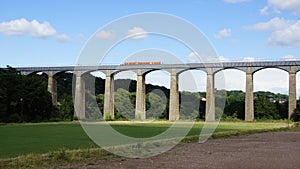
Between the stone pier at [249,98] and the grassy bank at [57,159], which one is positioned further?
the stone pier at [249,98]

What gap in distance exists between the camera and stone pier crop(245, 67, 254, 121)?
226 ft

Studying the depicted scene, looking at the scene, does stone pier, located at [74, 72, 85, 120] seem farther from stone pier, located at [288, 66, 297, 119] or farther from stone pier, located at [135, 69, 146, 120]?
stone pier, located at [288, 66, 297, 119]

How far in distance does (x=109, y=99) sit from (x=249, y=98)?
2485 centimetres

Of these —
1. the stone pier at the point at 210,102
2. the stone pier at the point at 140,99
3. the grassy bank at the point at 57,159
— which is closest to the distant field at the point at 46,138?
the grassy bank at the point at 57,159

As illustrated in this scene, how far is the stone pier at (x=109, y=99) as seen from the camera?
254 feet

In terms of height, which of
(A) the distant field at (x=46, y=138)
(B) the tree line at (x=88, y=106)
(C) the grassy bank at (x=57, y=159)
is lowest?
(A) the distant field at (x=46, y=138)

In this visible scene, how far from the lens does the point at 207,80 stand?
74688 mm

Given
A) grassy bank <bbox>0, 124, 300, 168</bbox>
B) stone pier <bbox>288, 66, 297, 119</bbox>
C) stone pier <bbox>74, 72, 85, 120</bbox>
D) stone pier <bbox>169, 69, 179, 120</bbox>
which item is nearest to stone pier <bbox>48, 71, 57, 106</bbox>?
stone pier <bbox>74, 72, 85, 120</bbox>

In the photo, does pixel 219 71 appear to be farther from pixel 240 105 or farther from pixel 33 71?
pixel 33 71

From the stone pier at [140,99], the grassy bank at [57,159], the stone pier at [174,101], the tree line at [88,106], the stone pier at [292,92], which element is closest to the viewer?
the grassy bank at [57,159]

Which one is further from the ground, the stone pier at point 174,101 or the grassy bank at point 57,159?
the stone pier at point 174,101

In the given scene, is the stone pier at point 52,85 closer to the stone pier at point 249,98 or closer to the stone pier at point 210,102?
the stone pier at point 210,102

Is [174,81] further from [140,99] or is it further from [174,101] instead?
[140,99]

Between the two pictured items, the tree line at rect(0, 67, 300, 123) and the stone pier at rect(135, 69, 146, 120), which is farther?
the stone pier at rect(135, 69, 146, 120)
